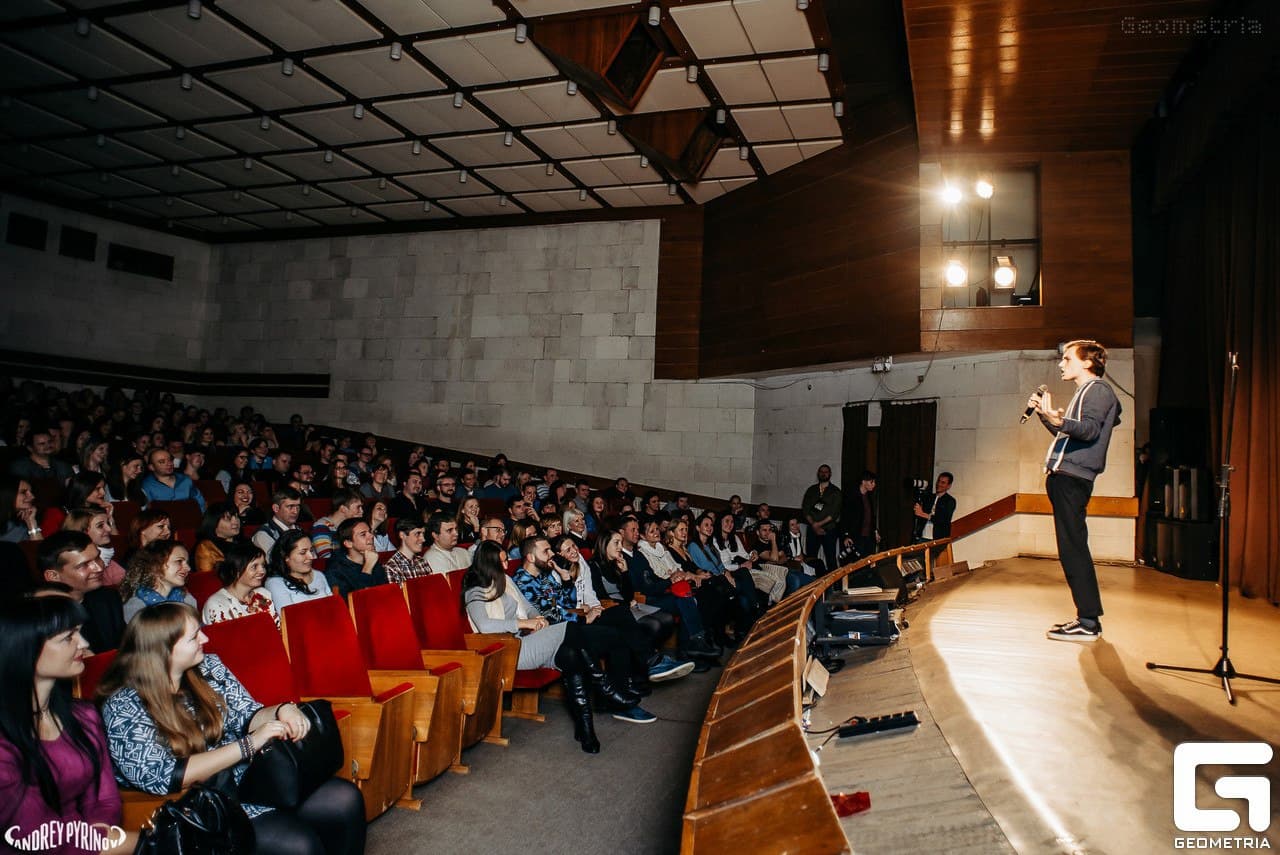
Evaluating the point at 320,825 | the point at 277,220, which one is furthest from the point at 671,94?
the point at 277,220

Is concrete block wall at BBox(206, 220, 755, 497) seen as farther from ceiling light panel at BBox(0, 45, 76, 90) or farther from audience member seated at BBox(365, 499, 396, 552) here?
audience member seated at BBox(365, 499, 396, 552)

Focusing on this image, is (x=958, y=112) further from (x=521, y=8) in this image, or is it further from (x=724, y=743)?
(x=724, y=743)

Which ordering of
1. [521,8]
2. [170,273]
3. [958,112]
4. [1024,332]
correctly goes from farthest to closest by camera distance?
[170,273] → [1024,332] → [958,112] → [521,8]

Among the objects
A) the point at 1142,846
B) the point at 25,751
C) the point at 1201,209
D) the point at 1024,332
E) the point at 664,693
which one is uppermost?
the point at 1201,209

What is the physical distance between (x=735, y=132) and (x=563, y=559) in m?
4.96

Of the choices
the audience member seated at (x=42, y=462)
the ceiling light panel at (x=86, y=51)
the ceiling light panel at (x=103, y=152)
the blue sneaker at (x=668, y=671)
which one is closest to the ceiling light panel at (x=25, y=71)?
the ceiling light panel at (x=86, y=51)

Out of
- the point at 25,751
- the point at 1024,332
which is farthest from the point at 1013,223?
the point at 25,751

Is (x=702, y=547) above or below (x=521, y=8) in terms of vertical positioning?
below

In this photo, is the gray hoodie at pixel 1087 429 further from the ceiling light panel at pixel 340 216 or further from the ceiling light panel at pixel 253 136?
the ceiling light panel at pixel 340 216

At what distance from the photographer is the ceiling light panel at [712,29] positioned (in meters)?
5.41

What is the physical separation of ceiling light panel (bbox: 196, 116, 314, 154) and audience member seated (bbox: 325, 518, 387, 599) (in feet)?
19.1

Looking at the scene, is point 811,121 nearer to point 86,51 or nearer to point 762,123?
point 762,123

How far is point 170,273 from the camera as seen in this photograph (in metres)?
11.3

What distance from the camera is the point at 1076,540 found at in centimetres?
304
